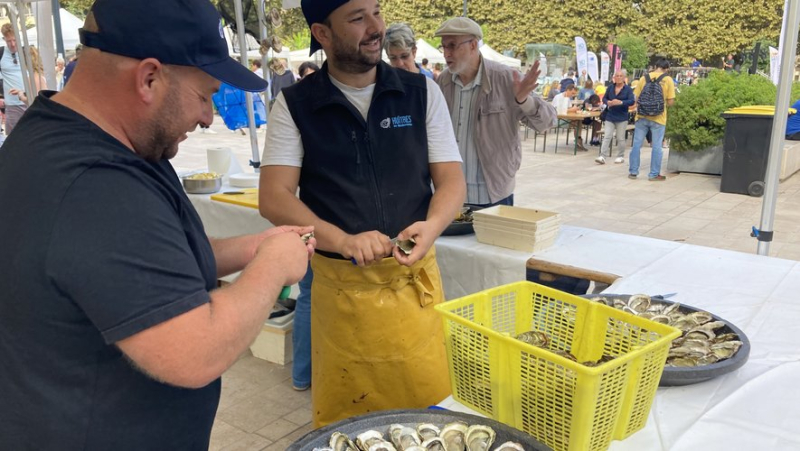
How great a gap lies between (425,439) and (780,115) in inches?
121

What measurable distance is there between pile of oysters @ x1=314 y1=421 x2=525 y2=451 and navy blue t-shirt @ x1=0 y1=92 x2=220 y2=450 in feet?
1.24

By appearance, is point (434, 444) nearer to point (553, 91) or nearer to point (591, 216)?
point (591, 216)

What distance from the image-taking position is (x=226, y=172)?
498cm

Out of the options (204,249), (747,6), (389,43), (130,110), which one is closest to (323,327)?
(204,249)

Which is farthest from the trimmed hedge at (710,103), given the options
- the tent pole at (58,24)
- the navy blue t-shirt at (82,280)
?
the tent pole at (58,24)

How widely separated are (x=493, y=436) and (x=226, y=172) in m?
4.18

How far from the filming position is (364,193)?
211 cm

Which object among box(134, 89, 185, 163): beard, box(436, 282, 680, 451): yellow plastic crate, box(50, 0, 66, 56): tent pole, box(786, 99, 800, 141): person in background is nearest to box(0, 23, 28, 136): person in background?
box(50, 0, 66, 56): tent pole

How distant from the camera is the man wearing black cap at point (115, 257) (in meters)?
0.91

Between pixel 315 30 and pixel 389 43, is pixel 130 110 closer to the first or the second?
pixel 315 30

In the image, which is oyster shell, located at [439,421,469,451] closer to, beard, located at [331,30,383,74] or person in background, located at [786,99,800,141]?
beard, located at [331,30,383,74]

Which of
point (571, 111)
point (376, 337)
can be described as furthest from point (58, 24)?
point (376, 337)

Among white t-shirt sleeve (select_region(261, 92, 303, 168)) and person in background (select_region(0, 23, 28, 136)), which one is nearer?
white t-shirt sleeve (select_region(261, 92, 303, 168))

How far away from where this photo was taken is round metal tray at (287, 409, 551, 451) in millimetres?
1220
